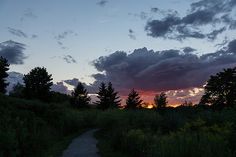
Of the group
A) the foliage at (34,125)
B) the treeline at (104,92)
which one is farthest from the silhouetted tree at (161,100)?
the foliage at (34,125)

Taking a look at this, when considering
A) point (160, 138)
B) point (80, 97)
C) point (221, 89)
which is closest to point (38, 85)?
point (80, 97)

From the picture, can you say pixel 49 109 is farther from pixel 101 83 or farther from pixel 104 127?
pixel 101 83

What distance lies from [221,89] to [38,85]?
42.6m

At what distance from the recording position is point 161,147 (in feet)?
44.5

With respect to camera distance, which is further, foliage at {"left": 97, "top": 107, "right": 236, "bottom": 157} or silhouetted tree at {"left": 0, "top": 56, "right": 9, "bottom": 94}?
silhouetted tree at {"left": 0, "top": 56, "right": 9, "bottom": 94}

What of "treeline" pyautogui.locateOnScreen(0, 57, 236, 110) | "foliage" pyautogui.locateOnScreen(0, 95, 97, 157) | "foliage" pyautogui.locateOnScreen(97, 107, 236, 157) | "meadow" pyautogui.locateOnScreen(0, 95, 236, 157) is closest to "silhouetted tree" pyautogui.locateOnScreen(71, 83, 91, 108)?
"treeline" pyautogui.locateOnScreen(0, 57, 236, 110)

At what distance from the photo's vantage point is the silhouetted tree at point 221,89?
220 ft

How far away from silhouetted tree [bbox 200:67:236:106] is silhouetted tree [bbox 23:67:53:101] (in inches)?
1460

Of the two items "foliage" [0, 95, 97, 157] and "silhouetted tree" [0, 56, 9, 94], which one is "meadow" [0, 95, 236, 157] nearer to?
"foliage" [0, 95, 97, 157]

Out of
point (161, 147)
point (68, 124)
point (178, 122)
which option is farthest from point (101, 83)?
point (161, 147)

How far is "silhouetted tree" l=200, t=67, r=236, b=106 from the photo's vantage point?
67.0m

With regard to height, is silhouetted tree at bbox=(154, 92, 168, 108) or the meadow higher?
silhouetted tree at bbox=(154, 92, 168, 108)

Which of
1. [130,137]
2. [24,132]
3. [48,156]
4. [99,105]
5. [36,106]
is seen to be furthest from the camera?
[99,105]

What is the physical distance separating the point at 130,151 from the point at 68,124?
31.6m
